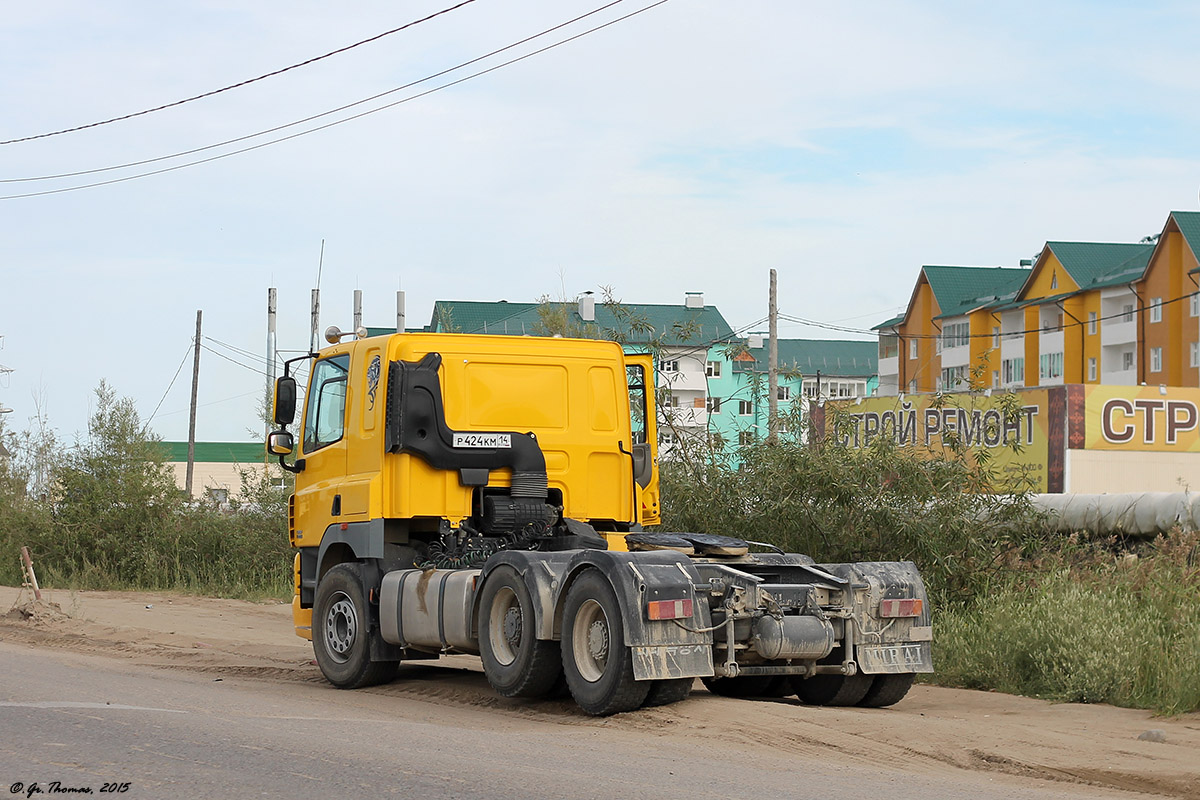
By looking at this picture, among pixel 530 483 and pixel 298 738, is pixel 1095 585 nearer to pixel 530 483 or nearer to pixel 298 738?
pixel 530 483

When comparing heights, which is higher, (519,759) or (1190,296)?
(1190,296)

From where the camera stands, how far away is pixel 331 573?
13164 millimetres

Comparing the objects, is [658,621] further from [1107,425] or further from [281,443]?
[1107,425]

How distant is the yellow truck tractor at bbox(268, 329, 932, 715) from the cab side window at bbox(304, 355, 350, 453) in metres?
0.03

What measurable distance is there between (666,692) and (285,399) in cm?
507

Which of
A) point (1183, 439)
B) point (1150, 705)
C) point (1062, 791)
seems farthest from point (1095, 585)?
point (1183, 439)

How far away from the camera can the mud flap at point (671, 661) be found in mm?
9828

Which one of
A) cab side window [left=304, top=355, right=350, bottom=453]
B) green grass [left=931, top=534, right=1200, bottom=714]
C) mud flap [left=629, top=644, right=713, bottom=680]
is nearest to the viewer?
mud flap [left=629, top=644, right=713, bottom=680]

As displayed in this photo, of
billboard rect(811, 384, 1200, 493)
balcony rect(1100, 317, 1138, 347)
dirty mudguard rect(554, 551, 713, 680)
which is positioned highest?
balcony rect(1100, 317, 1138, 347)

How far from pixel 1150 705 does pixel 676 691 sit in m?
4.13

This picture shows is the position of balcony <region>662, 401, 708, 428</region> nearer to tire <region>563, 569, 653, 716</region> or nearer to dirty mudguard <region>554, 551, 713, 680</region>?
tire <region>563, 569, 653, 716</region>

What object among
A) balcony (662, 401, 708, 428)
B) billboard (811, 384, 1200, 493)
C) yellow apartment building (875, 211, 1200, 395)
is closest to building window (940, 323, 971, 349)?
yellow apartment building (875, 211, 1200, 395)

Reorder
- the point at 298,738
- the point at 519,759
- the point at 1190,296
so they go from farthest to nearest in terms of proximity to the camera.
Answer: the point at 1190,296
the point at 298,738
the point at 519,759

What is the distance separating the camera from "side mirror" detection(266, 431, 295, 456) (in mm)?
13828
